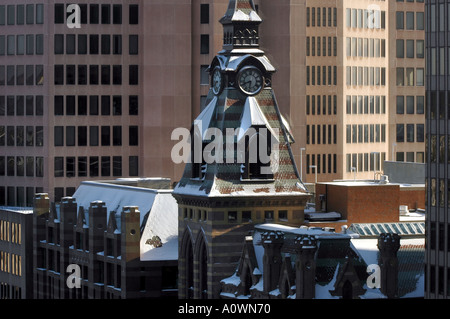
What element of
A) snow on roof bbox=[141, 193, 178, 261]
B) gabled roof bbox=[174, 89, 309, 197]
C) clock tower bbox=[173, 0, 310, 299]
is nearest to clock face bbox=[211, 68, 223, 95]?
clock tower bbox=[173, 0, 310, 299]

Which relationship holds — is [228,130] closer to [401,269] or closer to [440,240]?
[401,269]

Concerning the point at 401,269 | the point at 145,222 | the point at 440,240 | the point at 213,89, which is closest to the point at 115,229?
the point at 145,222

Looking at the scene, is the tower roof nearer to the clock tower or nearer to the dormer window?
the clock tower

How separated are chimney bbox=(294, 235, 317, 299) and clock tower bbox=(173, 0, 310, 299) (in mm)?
18581

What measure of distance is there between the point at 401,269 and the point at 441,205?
83.5 feet

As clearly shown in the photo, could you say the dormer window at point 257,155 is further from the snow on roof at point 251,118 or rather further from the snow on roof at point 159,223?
the snow on roof at point 159,223

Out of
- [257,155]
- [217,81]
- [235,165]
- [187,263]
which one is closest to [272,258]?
[235,165]

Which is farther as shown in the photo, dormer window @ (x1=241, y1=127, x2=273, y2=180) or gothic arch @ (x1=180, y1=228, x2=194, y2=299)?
gothic arch @ (x1=180, y1=228, x2=194, y2=299)

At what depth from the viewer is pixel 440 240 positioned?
5512 inches

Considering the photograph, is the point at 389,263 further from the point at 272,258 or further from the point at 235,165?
the point at 235,165

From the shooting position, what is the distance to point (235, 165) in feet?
572

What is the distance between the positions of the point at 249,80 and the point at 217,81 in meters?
2.92

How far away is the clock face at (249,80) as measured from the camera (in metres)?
176

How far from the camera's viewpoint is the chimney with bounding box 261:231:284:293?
523 feet
